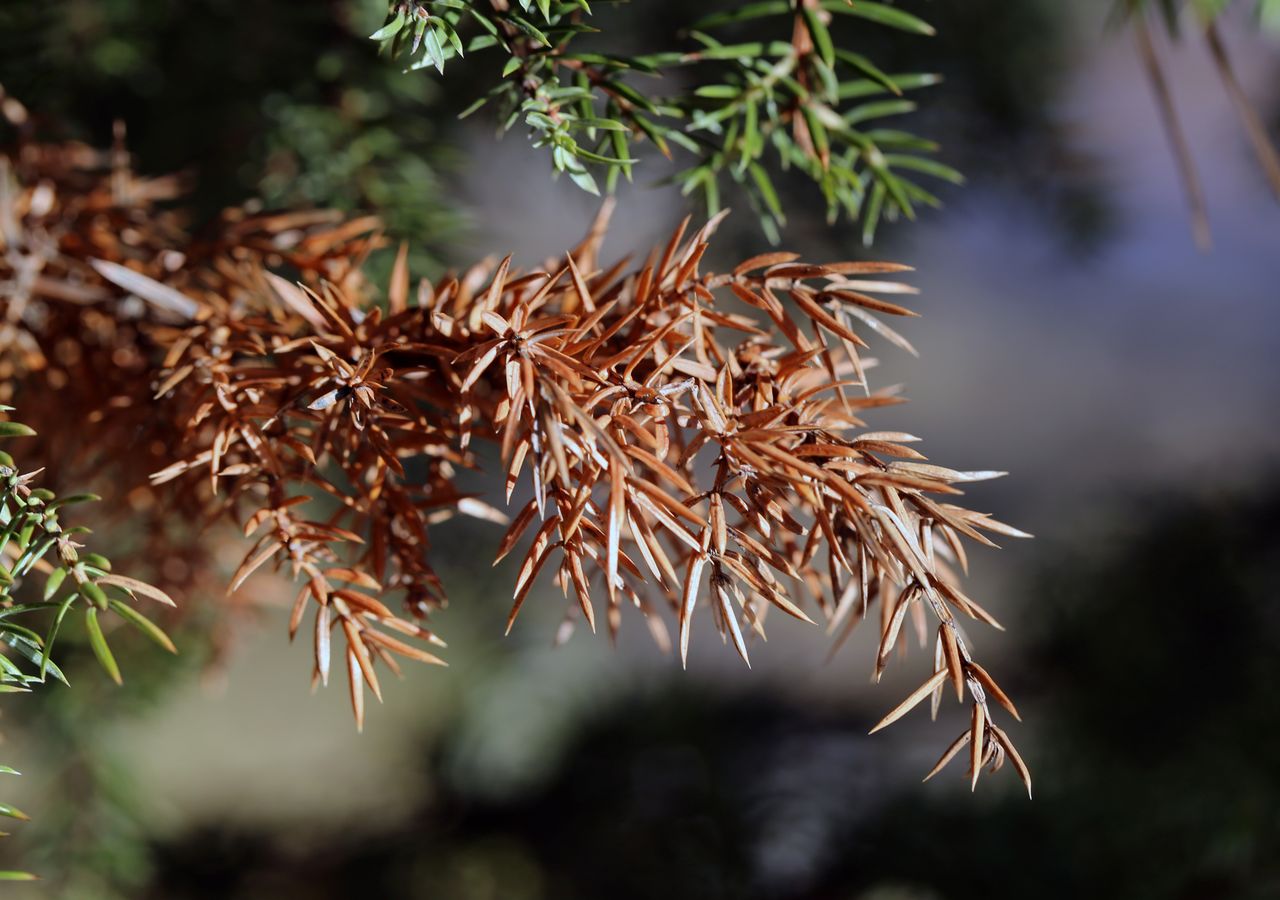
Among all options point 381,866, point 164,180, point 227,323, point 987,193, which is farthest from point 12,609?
point 987,193

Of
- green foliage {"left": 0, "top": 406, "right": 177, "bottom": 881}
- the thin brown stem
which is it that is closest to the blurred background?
the thin brown stem

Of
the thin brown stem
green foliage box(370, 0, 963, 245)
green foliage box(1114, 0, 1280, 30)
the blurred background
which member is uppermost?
green foliage box(1114, 0, 1280, 30)

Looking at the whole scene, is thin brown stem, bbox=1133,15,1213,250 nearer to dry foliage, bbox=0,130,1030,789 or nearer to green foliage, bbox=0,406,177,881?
dry foliage, bbox=0,130,1030,789

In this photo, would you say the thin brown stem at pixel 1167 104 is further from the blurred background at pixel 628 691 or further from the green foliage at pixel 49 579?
the green foliage at pixel 49 579

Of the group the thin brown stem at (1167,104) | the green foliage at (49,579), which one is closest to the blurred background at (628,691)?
the thin brown stem at (1167,104)

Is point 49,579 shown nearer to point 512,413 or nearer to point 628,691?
point 512,413

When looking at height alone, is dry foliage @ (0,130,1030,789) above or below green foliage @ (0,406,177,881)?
above

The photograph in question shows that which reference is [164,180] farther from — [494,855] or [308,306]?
[494,855]
